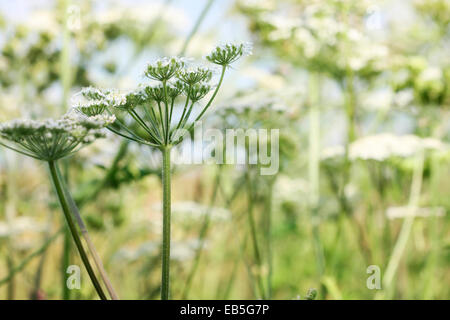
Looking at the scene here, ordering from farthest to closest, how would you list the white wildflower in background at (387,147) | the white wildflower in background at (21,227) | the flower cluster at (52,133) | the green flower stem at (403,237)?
the white wildflower in background at (21,227) < the white wildflower in background at (387,147) < the green flower stem at (403,237) < the flower cluster at (52,133)

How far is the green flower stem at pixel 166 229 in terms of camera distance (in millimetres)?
730

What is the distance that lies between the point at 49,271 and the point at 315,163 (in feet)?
5.78

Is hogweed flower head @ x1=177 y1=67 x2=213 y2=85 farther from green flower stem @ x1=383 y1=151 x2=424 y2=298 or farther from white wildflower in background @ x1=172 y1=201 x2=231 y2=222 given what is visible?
white wildflower in background @ x1=172 y1=201 x2=231 y2=222

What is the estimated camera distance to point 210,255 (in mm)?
2266

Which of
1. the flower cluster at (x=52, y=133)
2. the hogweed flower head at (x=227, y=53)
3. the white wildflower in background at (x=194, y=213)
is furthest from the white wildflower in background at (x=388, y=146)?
the flower cluster at (x=52, y=133)

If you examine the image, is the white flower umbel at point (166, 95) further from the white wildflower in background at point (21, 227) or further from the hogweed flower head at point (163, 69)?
the white wildflower in background at point (21, 227)

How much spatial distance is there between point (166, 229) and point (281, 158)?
1083mm

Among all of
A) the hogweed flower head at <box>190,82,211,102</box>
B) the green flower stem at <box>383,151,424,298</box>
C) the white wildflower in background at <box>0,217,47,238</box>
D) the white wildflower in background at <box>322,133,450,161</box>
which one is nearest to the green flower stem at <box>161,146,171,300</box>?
the hogweed flower head at <box>190,82,211,102</box>

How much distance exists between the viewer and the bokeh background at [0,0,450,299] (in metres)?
1.54

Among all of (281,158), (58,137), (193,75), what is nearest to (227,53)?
(193,75)

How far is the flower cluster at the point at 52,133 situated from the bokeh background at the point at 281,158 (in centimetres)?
45

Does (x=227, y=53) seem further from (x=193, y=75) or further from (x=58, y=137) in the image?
(x=58, y=137)

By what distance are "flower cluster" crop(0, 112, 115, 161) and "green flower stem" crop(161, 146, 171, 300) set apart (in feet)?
0.39

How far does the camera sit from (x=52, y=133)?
2.36 feet
